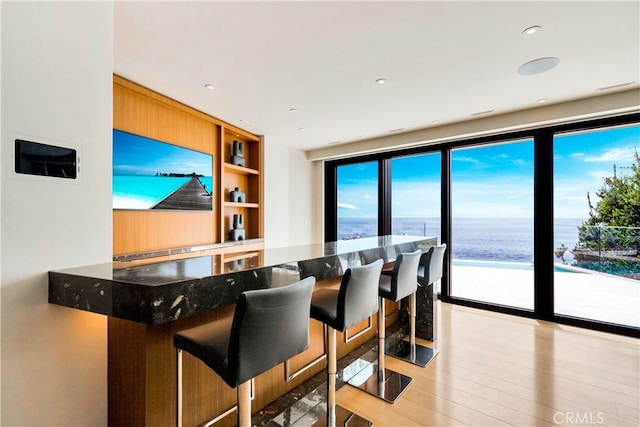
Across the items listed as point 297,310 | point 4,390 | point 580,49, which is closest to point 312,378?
point 297,310

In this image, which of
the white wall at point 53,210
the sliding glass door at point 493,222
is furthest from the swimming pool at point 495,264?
the white wall at point 53,210

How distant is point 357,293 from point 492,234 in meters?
3.49

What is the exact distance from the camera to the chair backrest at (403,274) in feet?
7.16

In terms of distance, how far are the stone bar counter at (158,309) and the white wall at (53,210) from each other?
8cm

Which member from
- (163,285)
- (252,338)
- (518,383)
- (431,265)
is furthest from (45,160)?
(518,383)

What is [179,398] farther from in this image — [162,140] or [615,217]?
[615,217]

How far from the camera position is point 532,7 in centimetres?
182

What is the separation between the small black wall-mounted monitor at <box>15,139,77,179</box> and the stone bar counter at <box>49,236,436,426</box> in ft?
1.42

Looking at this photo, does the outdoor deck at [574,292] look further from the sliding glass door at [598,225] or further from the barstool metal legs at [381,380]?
the barstool metal legs at [381,380]

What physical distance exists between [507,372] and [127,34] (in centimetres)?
390

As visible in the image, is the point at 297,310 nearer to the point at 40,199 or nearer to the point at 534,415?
the point at 40,199

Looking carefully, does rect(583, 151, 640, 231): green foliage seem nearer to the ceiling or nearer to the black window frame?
the black window frame

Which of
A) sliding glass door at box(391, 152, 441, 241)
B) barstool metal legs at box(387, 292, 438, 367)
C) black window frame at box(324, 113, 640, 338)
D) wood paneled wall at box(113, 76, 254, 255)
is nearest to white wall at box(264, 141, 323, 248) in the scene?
wood paneled wall at box(113, 76, 254, 255)

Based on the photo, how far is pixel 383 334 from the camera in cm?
228
